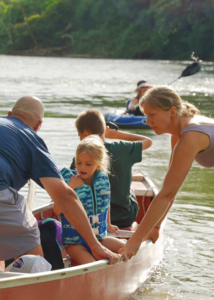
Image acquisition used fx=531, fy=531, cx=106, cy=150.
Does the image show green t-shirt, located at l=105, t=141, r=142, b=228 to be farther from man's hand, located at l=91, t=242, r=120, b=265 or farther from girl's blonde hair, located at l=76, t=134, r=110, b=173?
man's hand, located at l=91, t=242, r=120, b=265

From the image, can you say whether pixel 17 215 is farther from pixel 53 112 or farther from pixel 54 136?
pixel 53 112

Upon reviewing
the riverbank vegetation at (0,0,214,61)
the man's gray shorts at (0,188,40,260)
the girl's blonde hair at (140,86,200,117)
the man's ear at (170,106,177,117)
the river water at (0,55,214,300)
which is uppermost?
the riverbank vegetation at (0,0,214,61)

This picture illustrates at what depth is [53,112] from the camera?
15680mm

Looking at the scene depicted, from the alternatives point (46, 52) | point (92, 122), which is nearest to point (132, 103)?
point (92, 122)

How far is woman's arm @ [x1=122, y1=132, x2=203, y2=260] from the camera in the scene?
2926 millimetres

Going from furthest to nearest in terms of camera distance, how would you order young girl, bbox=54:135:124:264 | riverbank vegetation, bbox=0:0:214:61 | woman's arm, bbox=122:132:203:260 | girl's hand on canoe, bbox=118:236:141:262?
1. riverbank vegetation, bbox=0:0:214:61
2. young girl, bbox=54:135:124:264
3. girl's hand on canoe, bbox=118:236:141:262
4. woman's arm, bbox=122:132:203:260

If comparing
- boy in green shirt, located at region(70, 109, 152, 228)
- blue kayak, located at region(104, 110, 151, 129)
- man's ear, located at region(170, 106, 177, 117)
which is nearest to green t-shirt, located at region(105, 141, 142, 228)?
boy in green shirt, located at region(70, 109, 152, 228)

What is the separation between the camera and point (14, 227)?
113 inches

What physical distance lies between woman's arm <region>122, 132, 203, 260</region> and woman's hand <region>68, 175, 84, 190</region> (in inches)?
19.2

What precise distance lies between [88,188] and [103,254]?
1.53 ft

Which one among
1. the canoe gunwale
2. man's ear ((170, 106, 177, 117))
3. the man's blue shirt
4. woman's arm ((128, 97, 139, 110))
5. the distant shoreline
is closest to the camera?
the canoe gunwale

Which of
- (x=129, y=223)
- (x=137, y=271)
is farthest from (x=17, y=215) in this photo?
(x=129, y=223)

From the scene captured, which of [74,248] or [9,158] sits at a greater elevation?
[9,158]

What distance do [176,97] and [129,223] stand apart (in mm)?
1633
